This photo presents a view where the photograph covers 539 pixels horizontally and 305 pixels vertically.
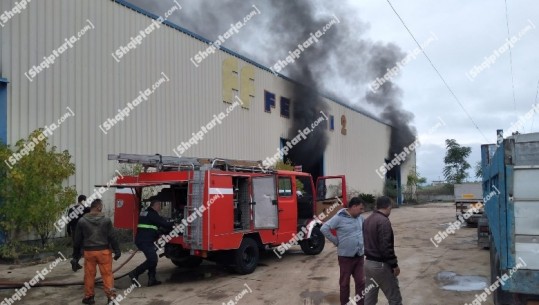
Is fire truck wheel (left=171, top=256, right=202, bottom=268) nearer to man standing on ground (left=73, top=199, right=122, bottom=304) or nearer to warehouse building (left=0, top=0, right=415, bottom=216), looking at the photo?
man standing on ground (left=73, top=199, right=122, bottom=304)

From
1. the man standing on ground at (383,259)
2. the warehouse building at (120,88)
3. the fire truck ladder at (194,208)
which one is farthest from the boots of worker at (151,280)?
the warehouse building at (120,88)

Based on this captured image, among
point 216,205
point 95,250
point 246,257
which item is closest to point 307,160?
point 246,257

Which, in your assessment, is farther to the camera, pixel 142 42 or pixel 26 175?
pixel 142 42

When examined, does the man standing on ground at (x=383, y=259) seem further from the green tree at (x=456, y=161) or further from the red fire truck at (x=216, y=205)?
the green tree at (x=456, y=161)

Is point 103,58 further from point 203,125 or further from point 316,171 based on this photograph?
point 316,171

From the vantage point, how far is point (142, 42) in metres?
15.6

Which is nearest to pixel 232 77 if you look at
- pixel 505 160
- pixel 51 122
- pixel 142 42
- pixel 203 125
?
pixel 203 125

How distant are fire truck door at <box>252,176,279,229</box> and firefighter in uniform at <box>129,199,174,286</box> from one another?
199 cm

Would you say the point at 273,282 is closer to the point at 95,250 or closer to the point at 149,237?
the point at 149,237

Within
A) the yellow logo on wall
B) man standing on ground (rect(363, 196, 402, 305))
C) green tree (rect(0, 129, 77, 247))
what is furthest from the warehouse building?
man standing on ground (rect(363, 196, 402, 305))

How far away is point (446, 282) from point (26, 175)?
891cm

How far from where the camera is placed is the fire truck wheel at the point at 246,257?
29.3ft

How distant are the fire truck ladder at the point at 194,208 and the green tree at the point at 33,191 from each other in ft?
13.3

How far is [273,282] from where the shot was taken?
8516 mm
